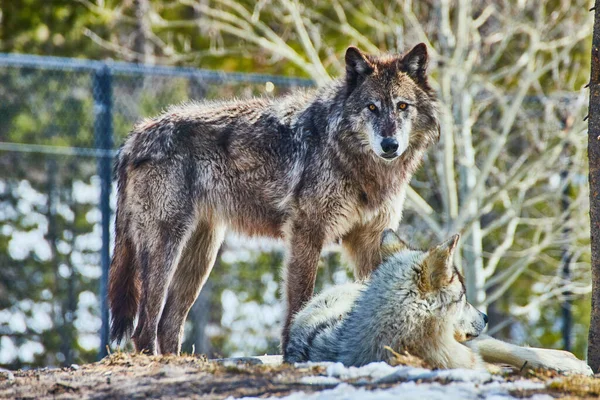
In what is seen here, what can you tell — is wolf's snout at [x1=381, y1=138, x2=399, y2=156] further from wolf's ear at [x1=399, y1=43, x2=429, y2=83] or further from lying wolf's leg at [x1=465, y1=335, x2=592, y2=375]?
lying wolf's leg at [x1=465, y1=335, x2=592, y2=375]

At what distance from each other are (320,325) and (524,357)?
4.23 ft

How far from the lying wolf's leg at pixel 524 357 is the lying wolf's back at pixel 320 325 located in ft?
2.82

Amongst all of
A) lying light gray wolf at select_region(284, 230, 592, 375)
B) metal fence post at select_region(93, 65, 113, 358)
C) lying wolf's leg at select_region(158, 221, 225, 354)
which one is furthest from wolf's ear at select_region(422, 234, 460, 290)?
metal fence post at select_region(93, 65, 113, 358)

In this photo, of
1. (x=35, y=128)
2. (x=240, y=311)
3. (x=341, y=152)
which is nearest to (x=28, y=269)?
(x=35, y=128)

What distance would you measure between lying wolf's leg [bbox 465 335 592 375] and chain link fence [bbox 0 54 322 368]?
491 centimetres

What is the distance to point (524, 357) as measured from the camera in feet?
17.0

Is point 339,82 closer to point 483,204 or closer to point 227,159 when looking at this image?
point 227,159

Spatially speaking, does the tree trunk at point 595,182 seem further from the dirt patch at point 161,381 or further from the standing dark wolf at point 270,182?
the dirt patch at point 161,381

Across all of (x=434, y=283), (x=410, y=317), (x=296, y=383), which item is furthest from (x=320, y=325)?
(x=296, y=383)

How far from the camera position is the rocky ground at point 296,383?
13.0 feet

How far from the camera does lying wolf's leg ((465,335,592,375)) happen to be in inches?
201

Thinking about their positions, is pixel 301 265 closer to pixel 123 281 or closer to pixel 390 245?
pixel 390 245

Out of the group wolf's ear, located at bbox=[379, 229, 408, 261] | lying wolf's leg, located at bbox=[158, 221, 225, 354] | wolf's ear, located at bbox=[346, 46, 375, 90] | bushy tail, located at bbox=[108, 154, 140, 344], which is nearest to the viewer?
wolf's ear, located at bbox=[379, 229, 408, 261]

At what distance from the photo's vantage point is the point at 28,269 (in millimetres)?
11430
